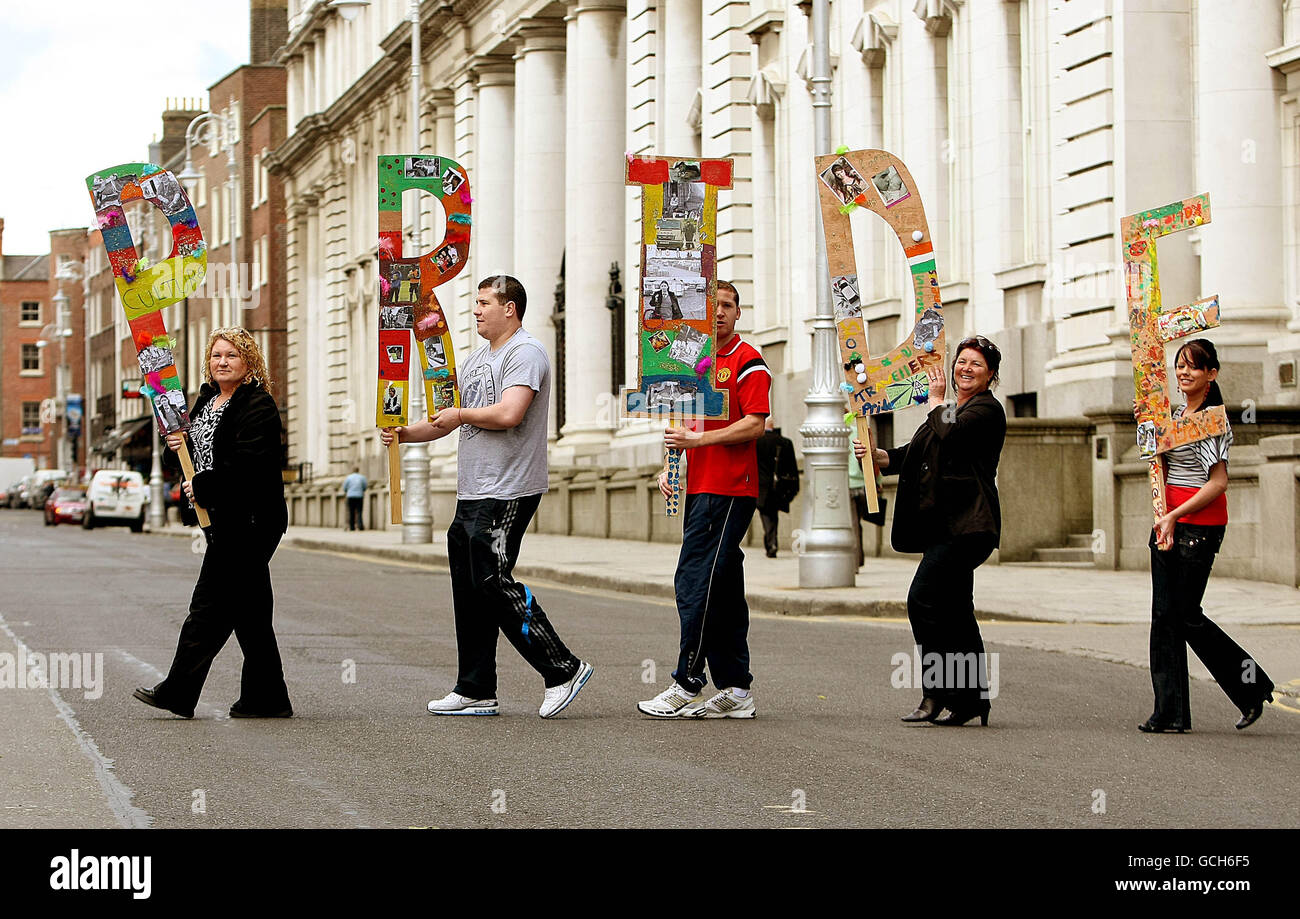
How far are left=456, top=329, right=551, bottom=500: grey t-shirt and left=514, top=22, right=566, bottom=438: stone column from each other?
3433 cm

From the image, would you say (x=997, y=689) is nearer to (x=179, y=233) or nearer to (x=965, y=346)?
(x=965, y=346)

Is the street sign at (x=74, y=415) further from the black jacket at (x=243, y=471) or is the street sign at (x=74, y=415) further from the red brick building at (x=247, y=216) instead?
the black jacket at (x=243, y=471)

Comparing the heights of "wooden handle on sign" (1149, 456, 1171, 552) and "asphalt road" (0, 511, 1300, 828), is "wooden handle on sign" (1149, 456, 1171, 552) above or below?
above

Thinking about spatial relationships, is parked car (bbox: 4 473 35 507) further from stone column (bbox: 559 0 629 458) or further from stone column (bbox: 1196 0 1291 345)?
stone column (bbox: 1196 0 1291 345)

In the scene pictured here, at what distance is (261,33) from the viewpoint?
8500 cm

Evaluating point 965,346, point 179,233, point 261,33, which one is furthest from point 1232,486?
point 261,33

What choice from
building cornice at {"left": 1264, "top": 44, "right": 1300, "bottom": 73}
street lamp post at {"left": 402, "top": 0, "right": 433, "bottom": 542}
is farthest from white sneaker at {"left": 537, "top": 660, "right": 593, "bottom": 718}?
street lamp post at {"left": 402, "top": 0, "right": 433, "bottom": 542}

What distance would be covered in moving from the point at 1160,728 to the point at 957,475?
1.55m

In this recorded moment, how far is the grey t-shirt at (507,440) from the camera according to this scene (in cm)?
946

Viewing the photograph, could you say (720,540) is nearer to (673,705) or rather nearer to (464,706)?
(673,705)

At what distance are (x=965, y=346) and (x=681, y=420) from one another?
1.42 m

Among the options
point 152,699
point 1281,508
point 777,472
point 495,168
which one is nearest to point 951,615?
point 152,699

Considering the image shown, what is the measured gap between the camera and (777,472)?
2491 centimetres

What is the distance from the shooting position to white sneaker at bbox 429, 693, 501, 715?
974 centimetres
